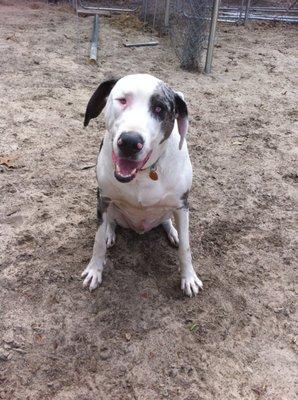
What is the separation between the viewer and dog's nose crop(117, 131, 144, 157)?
200 centimetres

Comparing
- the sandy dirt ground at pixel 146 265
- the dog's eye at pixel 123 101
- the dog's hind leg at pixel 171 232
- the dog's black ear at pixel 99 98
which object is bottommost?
the sandy dirt ground at pixel 146 265

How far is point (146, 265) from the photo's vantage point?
115 inches

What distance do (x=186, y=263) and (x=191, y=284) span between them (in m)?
0.12

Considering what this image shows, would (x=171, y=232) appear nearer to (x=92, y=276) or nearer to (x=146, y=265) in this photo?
(x=146, y=265)

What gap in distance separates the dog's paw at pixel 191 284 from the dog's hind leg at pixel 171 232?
33cm

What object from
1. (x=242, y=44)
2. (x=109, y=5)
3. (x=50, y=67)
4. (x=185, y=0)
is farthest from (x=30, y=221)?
(x=109, y=5)

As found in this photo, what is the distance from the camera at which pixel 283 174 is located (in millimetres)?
3957

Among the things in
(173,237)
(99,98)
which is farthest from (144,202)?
(173,237)

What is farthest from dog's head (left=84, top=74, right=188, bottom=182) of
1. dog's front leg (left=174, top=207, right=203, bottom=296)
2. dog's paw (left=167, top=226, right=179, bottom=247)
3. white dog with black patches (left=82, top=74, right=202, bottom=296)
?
dog's paw (left=167, top=226, right=179, bottom=247)

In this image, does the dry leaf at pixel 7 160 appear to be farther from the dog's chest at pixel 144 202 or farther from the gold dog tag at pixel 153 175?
the gold dog tag at pixel 153 175

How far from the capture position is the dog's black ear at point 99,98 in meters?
2.36

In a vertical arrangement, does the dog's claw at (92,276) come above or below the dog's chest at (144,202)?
below

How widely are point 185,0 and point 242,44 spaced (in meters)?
1.46

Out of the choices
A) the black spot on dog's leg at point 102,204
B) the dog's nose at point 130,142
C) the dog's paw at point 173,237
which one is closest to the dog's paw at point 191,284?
the dog's paw at point 173,237
